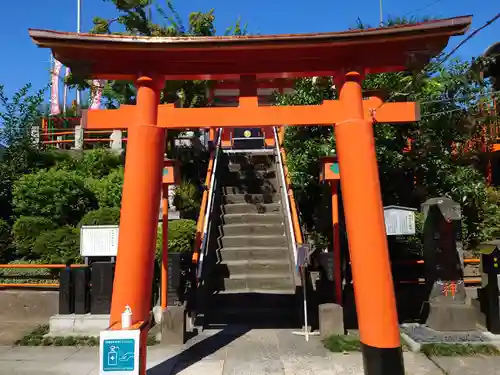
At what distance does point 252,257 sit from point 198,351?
3301 millimetres

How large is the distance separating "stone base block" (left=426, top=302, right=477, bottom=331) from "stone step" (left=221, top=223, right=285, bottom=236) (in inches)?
163

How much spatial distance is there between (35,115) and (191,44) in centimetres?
1360

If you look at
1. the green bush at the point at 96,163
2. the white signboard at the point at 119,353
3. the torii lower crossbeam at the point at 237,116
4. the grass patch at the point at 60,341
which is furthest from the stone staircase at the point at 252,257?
the torii lower crossbeam at the point at 237,116

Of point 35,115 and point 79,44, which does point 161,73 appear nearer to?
point 79,44

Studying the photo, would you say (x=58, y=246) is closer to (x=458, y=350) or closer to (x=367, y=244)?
(x=367, y=244)

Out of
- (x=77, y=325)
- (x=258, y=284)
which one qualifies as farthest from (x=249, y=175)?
(x=77, y=325)

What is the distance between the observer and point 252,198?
11.5 metres

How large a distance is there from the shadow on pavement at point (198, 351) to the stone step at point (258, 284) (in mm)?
1223

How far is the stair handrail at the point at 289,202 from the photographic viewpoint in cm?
874

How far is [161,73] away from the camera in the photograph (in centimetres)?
589

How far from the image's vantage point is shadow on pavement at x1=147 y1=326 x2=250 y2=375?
579 centimetres

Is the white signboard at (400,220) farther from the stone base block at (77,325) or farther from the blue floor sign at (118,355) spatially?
the stone base block at (77,325)

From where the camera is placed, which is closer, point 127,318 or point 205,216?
point 127,318

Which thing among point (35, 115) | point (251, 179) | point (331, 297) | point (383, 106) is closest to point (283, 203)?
point (251, 179)
